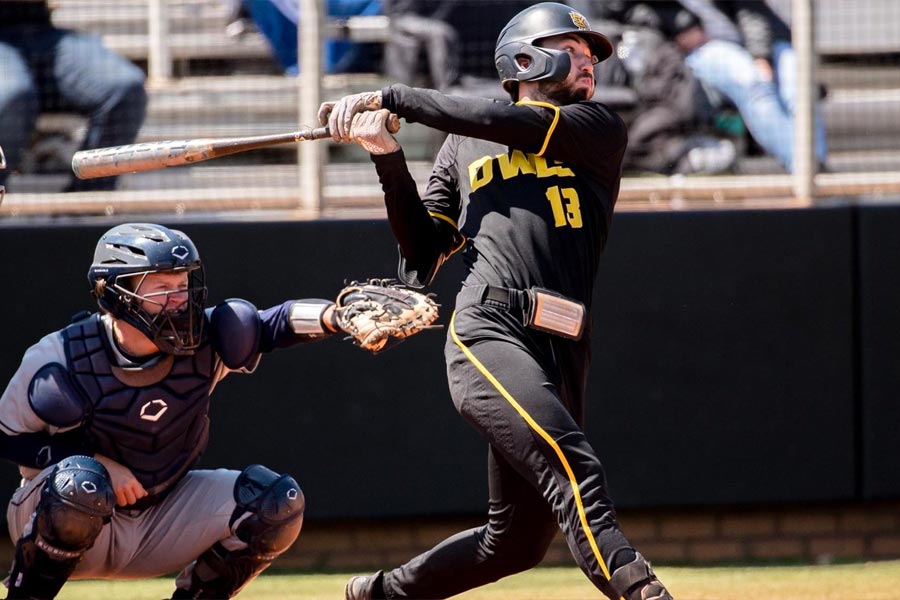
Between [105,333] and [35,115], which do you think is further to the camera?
[35,115]

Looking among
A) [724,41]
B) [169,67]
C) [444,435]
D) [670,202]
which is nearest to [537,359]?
[444,435]

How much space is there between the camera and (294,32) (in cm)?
628

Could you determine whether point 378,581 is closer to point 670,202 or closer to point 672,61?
point 670,202

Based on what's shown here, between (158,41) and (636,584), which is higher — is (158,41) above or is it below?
above

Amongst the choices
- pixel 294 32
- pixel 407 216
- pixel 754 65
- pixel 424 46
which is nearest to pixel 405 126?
pixel 424 46

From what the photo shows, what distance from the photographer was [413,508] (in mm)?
5613

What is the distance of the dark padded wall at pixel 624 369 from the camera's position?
18.4ft

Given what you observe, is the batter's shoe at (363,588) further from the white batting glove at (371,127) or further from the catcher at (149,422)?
the white batting glove at (371,127)

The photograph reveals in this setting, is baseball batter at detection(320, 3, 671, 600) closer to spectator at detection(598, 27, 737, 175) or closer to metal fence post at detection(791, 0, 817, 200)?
spectator at detection(598, 27, 737, 175)

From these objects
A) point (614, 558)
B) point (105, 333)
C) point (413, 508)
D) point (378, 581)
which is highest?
point (105, 333)

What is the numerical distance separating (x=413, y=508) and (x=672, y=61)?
238cm

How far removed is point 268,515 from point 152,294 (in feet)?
2.65

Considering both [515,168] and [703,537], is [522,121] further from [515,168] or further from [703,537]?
[703,537]

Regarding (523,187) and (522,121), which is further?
(523,187)
